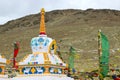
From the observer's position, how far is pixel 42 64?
453 inches

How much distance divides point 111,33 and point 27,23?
164ft

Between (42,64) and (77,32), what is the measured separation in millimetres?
81733

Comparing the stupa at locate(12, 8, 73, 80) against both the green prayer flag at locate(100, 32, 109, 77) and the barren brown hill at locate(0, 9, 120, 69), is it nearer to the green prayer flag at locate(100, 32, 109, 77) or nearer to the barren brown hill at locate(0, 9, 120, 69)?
the green prayer flag at locate(100, 32, 109, 77)

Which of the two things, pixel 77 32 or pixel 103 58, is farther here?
pixel 77 32

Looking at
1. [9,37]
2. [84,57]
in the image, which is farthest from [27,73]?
[9,37]

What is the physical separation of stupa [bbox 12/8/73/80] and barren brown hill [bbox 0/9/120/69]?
29980 millimetres

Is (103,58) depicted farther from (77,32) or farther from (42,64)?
(77,32)

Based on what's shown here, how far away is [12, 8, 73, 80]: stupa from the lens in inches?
454

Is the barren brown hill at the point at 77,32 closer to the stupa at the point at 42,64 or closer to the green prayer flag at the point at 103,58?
the green prayer flag at the point at 103,58

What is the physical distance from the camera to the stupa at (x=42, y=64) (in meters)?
11.5

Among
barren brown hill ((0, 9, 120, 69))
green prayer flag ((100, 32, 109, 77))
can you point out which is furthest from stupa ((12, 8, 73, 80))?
barren brown hill ((0, 9, 120, 69))

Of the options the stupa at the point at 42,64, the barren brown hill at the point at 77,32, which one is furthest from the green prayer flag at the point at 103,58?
the barren brown hill at the point at 77,32

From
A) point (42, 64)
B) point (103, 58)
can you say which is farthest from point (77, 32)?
point (42, 64)

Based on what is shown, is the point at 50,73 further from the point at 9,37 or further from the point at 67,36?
the point at 9,37
